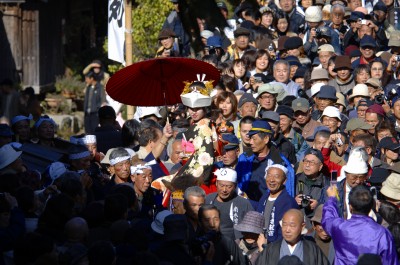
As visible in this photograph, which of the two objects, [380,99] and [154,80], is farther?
[380,99]

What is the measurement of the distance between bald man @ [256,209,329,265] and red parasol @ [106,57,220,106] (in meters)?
2.89

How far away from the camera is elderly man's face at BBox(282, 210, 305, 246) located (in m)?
8.86

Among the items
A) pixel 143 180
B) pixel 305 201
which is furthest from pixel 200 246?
pixel 305 201

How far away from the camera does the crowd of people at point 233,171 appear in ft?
27.0

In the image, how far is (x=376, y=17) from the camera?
734 inches

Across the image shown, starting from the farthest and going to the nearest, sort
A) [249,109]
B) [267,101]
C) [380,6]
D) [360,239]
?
[380,6], [267,101], [249,109], [360,239]

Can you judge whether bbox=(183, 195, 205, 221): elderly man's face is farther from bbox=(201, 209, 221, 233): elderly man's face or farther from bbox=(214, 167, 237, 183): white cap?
bbox=(214, 167, 237, 183): white cap

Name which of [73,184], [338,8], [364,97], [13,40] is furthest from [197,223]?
[13,40]

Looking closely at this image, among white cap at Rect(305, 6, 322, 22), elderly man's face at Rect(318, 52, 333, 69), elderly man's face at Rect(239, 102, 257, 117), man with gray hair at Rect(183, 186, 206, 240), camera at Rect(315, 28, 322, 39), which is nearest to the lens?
man with gray hair at Rect(183, 186, 206, 240)

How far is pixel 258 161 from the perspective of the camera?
11.1 meters

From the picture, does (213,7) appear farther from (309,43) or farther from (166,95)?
(309,43)

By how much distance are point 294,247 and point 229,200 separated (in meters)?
1.39

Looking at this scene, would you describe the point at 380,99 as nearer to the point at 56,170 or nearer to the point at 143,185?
the point at 143,185

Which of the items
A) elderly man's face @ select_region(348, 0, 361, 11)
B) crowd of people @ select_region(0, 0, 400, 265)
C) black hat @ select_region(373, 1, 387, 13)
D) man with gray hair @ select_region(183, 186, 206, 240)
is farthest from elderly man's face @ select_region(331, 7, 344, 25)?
man with gray hair @ select_region(183, 186, 206, 240)
